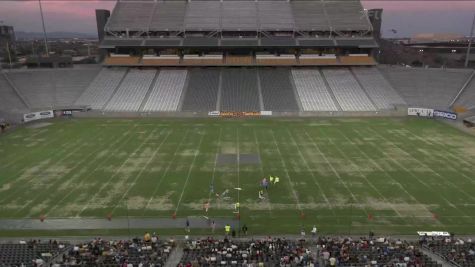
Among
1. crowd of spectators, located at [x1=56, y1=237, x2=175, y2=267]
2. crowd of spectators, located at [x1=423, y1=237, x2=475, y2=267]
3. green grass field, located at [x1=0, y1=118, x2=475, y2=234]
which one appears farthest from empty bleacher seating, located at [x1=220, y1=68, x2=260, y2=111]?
crowd of spectators, located at [x1=56, y1=237, x2=175, y2=267]

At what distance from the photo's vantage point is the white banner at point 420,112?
171ft

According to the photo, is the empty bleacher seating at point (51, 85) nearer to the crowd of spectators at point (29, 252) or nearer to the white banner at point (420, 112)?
the crowd of spectators at point (29, 252)

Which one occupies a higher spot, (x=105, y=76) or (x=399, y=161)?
(x=105, y=76)

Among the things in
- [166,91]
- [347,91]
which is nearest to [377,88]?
[347,91]

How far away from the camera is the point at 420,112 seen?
172 ft

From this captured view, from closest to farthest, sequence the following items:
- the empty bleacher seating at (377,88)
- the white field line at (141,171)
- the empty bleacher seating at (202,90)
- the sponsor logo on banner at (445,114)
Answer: the white field line at (141,171)
the sponsor logo on banner at (445,114)
the empty bleacher seating at (202,90)
the empty bleacher seating at (377,88)

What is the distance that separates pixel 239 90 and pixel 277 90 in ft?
19.7

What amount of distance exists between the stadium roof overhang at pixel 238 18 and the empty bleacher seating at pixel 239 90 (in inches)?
310

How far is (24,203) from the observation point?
2562 centimetres

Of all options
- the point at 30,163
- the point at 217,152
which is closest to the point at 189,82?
the point at 217,152

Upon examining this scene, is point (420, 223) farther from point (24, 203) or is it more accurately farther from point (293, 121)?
point (293, 121)

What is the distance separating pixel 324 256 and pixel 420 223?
835 cm

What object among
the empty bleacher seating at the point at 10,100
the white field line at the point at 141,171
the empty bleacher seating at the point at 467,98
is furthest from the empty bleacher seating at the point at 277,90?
the empty bleacher seating at the point at 10,100

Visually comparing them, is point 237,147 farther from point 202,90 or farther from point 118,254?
point 202,90
